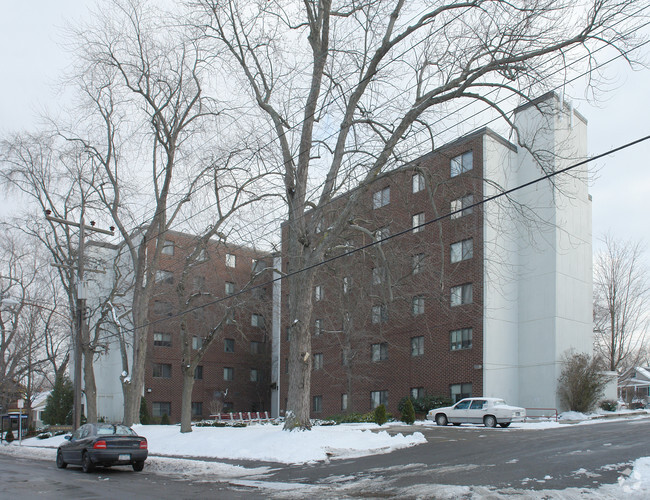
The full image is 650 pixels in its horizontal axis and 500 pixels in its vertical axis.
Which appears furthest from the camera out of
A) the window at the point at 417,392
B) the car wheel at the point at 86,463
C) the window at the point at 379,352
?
the window at the point at 379,352

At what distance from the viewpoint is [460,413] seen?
2919 cm

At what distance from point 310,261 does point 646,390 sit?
56.2 m

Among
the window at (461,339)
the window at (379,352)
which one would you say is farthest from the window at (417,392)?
the window at (461,339)

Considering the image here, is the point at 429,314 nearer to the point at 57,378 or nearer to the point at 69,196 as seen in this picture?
the point at 69,196

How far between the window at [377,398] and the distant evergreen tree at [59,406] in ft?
78.8

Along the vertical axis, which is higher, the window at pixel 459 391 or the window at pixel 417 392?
the window at pixel 459 391

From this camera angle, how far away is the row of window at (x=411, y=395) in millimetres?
35219

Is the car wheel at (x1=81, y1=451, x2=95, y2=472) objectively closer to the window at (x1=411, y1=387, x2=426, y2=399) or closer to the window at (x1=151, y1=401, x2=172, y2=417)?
the window at (x1=411, y1=387, x2=426, y2=399)

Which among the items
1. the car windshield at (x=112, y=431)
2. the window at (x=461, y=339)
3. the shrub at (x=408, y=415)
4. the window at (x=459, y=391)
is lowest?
the shrub at (x=408, y=415)

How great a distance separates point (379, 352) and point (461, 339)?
7.36 meters

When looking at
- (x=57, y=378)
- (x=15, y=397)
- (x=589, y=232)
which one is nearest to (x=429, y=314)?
(x=589, y=232)

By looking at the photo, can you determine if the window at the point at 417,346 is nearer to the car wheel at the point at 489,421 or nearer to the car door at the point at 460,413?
the car door at the point at 460,413

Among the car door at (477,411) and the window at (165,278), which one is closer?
the car door at (477,411)

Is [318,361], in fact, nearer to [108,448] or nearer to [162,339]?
[162,339]
